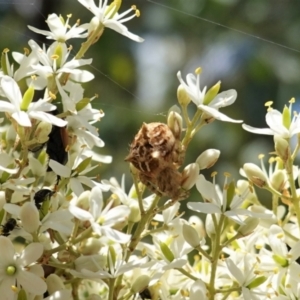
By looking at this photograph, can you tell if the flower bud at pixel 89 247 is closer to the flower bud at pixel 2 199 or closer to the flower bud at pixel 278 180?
the flower bud at pixel 2 199

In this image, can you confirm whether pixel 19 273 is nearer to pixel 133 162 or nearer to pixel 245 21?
pixel 133 162

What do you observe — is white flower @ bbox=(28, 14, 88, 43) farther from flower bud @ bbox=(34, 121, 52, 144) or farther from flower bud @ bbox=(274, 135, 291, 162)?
flower bud @ bbox=(274, 135, 291, 162)

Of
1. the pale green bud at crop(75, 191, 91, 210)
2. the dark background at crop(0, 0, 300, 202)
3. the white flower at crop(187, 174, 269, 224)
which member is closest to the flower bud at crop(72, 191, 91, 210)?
the pale green bud at crop(75, 191, 91, 210)

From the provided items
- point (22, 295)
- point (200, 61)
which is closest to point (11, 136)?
point (22, 295)

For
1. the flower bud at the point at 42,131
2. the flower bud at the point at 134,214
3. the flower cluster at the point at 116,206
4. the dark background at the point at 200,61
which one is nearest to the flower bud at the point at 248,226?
the flower cluster at the point at 116,206

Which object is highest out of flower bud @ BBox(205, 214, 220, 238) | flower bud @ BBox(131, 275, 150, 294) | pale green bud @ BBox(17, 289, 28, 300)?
flower bud @ BBox(205, 214, 220, 238)

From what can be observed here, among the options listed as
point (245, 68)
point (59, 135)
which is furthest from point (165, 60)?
point (59, 135)
